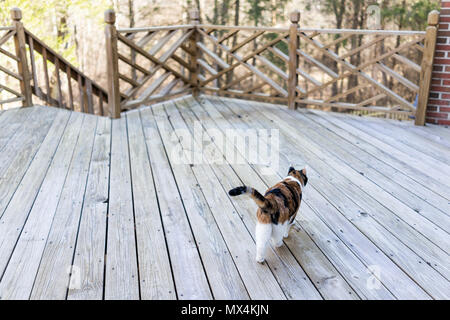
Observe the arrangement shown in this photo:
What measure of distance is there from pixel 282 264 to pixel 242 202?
745 millimetres

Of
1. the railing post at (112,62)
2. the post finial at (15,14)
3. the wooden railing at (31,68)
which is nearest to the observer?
the railing post at (112,62)

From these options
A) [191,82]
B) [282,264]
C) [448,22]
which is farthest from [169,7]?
[282,264]

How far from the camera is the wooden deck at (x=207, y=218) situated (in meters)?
2.02

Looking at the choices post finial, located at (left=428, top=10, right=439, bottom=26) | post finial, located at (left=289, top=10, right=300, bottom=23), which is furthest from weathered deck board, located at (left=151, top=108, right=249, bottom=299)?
post finial, located at (left=428, top=10, right=439, bottom=26)

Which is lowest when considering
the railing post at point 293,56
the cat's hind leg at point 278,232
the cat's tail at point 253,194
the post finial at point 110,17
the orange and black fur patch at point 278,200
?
the cat's hind leg at point 278,232

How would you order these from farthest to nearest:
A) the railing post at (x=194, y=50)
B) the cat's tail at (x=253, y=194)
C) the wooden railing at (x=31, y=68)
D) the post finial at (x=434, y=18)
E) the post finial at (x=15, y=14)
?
the railing post at (x=194, y=50), the wooden railing at (x=31, y=68), the post finial at (x=15, y=14), the post finial at (x=434, y=18), the cat's tail at (x=253, y=194)

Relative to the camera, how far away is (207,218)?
2648mm

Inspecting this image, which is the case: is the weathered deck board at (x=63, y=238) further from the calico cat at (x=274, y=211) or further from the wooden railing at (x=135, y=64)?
the wooden railing at (x=135, y=64)

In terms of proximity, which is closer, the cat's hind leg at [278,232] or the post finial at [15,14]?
the cat's hind leg at [278,232]

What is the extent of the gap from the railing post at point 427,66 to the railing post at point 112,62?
9.96 ft

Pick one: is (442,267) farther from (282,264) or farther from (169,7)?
(169,7)

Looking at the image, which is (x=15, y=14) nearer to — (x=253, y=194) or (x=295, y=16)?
(x=295, y=16)

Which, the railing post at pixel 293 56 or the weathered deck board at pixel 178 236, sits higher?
the railing post at pixel 293 56

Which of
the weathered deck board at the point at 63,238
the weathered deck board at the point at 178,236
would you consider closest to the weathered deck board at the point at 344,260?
the weathered deck board at the point at 178,236
